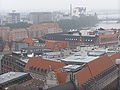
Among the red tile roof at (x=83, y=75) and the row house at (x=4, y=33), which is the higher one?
the red tile roof at (x=83, y=75)

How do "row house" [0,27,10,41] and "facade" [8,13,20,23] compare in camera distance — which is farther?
"facade" [8,13,20,23]

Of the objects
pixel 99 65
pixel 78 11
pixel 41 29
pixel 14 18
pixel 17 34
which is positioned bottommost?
pixel 17 34

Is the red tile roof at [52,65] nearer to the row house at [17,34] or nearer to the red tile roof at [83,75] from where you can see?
the red tile roof at [83,75]

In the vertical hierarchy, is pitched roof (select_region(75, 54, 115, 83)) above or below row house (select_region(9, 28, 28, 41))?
above

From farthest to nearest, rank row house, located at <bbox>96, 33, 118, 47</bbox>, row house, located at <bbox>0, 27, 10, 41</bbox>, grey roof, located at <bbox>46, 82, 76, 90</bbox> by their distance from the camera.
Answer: row house, located at <bbox>0, 27, 10, 41</bbox>, row house, located at <bbox>96, 33, 118, 47</bbox>, grey roof, located at <bbox>46, 82, 76, 90</bbox>

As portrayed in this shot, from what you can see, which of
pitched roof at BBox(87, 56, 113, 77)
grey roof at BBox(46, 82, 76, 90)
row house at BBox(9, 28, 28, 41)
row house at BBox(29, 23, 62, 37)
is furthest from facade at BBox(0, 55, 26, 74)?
row house at BBox(29, 23, 62, 37)

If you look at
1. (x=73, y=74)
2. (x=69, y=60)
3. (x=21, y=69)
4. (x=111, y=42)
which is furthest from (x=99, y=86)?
(x=111, y=42)

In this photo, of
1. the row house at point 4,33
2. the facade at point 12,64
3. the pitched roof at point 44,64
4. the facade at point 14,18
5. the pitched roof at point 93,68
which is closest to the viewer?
the pitched roof at point 93,68

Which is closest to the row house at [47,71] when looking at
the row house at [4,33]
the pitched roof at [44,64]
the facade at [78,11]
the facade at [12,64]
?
the pitched roof at [44,64]

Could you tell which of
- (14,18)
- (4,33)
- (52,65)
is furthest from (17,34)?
(52,65)

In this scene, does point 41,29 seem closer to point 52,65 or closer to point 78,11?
point 52,65

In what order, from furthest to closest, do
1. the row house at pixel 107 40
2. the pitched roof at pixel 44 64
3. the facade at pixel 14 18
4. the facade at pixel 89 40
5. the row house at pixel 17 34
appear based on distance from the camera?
the facade at pixel 14 18, the row house at pixel 17 34, the row house at pixel 107 40, the facade at pixel 89 40, the pitched roof at pixel 44 64

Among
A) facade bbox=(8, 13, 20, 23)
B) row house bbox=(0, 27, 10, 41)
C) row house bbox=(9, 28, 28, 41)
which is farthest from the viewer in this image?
facade bbox=(8, 13, 20, 23)

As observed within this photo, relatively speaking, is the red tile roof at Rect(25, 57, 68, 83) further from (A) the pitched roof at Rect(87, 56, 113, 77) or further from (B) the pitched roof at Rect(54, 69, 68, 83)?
(A) the pitched roof at Rect(87, 56, 113, 77)
